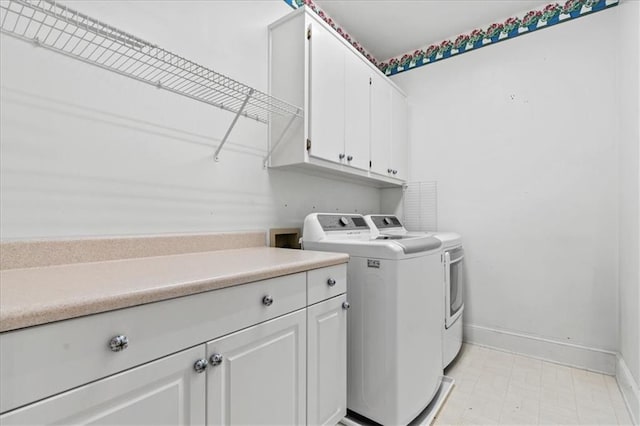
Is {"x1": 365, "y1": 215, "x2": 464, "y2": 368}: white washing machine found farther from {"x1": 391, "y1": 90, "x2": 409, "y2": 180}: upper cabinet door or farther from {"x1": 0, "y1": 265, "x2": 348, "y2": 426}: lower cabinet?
{"x1": 0, "y1": 265, "x2": 348, "y2": 426}: lower cabinet

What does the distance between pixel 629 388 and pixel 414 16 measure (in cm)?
277

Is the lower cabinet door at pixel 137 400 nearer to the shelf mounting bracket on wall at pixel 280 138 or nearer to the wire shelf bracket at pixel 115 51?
the wire shelf bracket at pixel 115 51

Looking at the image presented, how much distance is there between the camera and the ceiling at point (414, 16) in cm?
225

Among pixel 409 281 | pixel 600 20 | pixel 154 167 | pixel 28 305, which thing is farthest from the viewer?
pixel 600 20

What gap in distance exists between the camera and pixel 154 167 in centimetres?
133

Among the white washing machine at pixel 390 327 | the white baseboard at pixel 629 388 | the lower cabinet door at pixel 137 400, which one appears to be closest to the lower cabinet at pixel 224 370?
the lower cabinet door at pixel 137 400

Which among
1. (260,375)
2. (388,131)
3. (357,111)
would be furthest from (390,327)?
(388,131)

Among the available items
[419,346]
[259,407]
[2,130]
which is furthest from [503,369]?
[2,130]

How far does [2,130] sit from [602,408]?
2975mm

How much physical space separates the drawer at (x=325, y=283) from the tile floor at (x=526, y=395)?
0.95m

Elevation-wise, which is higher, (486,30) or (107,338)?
(486,30)

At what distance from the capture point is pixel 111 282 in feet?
2.55

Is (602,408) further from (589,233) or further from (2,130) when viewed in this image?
(2,130)

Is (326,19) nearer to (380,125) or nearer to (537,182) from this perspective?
(380,125)
